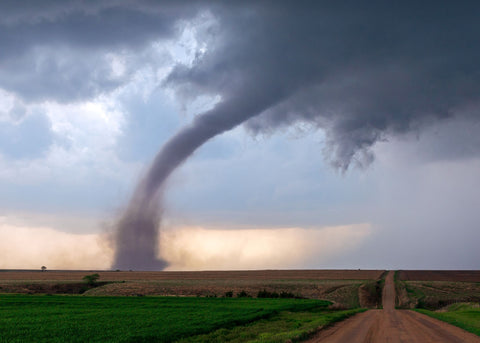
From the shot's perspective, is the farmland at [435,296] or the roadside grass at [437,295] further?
the roadside grass at [437,295]

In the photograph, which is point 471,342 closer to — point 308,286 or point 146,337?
point 146,337

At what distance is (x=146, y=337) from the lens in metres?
28.7

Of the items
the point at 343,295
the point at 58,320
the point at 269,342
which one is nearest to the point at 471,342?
the point at 269,342

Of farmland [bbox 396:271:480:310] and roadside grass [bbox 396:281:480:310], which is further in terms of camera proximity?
roadside grass [bbox 396:281:480:310]

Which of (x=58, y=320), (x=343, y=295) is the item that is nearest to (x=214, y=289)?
(x=343, y=295)

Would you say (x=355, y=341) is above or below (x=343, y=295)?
above

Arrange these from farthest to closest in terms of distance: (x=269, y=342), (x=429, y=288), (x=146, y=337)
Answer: (x=429, y=288) < (x=146, y=337) < (x=269, y=342)

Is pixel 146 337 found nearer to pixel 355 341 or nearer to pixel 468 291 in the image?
pixel 355 341

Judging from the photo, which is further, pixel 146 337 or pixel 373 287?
pixel 373 287

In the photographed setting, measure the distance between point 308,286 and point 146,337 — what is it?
90.9 metres

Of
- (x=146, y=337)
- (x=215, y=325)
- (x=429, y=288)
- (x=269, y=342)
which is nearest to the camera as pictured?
(x=269, y=342)

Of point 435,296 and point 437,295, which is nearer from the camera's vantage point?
point 435,296

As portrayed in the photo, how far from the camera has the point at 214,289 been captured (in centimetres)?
10694

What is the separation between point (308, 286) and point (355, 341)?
91511 millimetres
